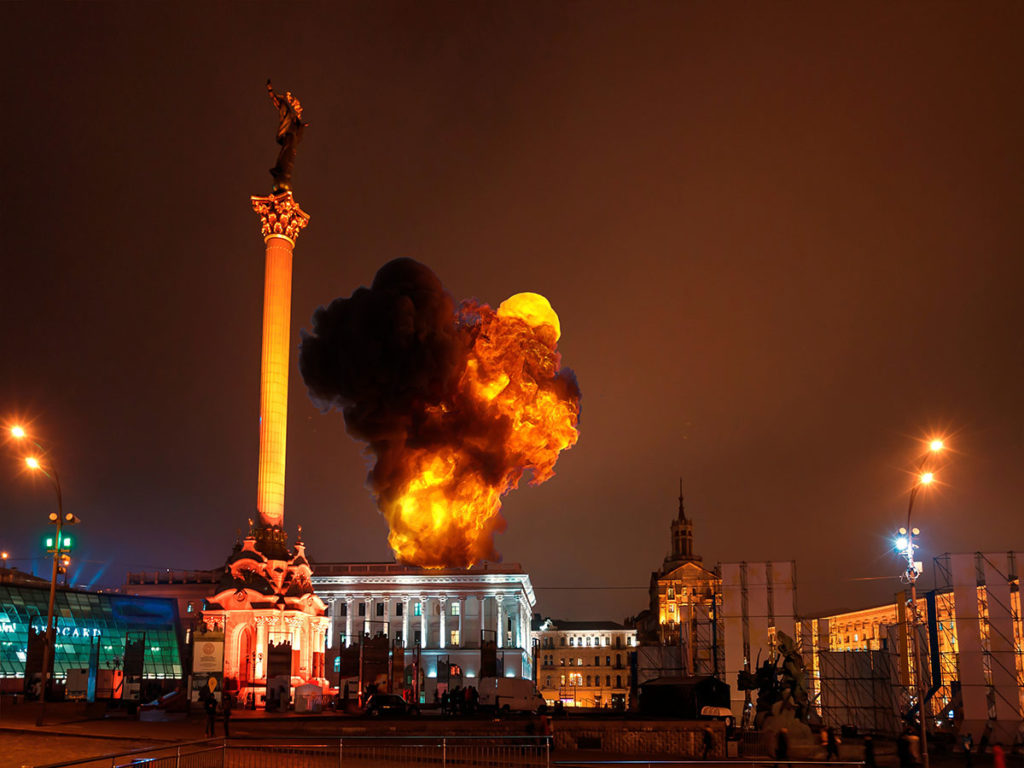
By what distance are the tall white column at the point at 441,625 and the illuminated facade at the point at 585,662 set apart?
3385 cm

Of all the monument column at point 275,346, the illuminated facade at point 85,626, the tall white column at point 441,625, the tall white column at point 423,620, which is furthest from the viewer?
the tall white column at point 423,620

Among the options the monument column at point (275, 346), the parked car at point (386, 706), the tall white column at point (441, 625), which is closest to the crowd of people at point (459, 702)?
the parked car at point (386, 706)

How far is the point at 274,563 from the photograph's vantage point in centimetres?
5391

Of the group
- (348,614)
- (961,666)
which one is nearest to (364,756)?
(961,666)

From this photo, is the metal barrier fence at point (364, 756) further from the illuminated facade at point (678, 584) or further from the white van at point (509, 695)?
the illuminated facade at point (678, 584)

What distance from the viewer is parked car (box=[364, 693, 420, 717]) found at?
41.1 m

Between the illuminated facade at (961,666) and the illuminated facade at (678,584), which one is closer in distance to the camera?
the illuminated facade at (961,666)

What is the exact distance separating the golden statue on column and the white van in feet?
27.7

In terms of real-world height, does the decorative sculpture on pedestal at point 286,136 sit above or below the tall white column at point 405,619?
above

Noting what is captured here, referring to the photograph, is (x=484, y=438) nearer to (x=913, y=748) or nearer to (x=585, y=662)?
(x=913, y=748)

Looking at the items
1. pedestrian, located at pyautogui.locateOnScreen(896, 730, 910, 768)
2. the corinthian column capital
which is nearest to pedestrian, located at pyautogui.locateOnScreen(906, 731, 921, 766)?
pedestrian, located at pyautogui.locateOnScreen(896, 730, 910, 768)

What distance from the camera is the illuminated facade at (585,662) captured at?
151000 mm

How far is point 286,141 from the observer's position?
197 ft

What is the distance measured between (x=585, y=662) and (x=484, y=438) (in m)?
121
